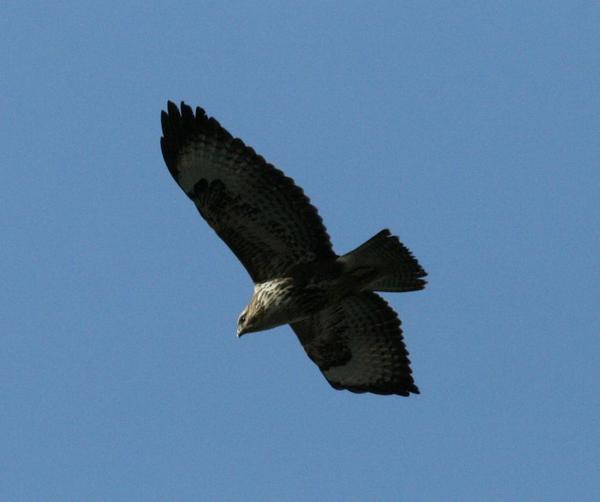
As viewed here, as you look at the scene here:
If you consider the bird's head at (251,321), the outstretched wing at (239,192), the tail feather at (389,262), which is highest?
the outstretched wing at (239,192)

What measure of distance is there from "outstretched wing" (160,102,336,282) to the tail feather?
1.09 ft

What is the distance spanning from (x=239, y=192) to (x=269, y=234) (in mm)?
550

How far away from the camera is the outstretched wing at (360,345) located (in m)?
13.7

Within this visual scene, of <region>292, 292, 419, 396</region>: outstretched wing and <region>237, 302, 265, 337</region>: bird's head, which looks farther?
<region>292, 292, 419, 396</region>: outstretched wing

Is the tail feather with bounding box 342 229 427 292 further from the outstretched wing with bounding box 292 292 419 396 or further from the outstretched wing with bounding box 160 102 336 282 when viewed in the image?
the outstretched wing with bounding box 292 292 419 396

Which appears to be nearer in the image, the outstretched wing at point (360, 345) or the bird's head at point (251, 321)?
the bird's head at point (251, 321)

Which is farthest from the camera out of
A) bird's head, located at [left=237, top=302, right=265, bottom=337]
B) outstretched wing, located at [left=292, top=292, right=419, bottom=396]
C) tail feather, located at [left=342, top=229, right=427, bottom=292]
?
outstretched wing, located at [left=292, top=292, right=419, bottom=396]

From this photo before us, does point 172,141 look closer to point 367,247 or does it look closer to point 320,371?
point 367,247

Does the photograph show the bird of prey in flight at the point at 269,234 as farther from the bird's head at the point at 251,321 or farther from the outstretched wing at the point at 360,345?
the outstretched wing at the point at 360,345

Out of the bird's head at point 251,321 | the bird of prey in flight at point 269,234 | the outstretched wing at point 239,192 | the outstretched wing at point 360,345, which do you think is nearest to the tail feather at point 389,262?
the bird of prey in flight at point 269,234

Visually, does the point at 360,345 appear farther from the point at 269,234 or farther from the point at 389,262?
the point at 269,234

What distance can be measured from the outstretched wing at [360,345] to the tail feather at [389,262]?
0.87 m

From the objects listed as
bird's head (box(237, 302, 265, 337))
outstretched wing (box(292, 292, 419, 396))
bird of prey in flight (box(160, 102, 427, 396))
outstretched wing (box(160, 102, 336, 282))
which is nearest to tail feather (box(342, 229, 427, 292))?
bird of prey in flight (box(160, 102, 427, 396))

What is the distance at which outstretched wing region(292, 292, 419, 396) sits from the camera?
13656 mm
